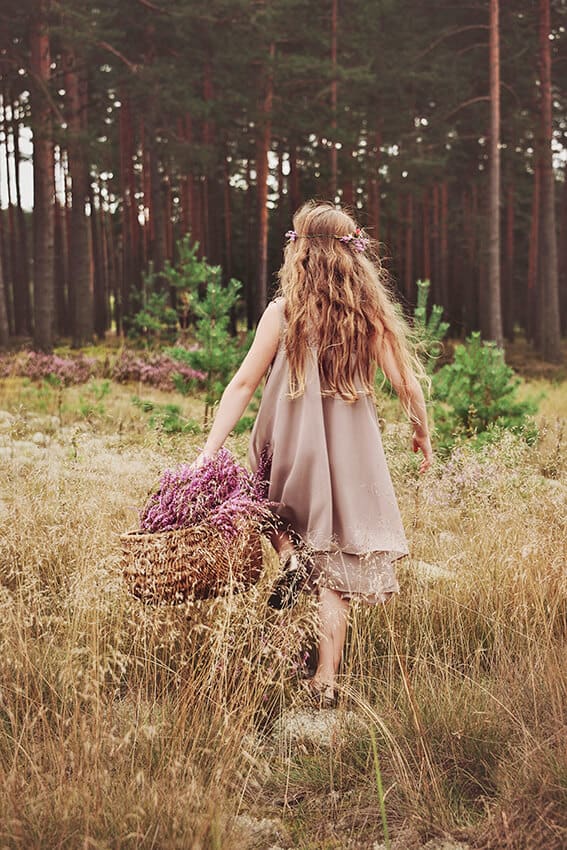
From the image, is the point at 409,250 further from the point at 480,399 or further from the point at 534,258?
the point at 480,399

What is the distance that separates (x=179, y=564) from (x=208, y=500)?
32 centimetres

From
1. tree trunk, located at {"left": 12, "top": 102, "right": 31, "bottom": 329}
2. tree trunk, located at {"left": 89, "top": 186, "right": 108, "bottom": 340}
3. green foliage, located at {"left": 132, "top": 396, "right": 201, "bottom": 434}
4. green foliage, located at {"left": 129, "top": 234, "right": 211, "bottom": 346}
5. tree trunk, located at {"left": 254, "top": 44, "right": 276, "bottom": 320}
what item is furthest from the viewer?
tree trunk, located at {"left": 12, "top": 102, "right": 31, "bottom": 329}

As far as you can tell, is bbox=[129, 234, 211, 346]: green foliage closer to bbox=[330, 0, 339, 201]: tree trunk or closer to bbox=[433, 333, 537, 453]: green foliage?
bbox=[433, 333, 537, 453]: green foliage

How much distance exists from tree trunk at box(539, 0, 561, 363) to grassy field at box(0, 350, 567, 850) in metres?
16.4

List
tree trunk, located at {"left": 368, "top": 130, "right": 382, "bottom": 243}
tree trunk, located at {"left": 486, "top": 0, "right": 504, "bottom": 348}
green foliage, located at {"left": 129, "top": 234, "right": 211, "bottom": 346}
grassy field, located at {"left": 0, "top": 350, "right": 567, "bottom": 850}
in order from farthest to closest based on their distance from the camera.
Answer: tree trunk, located at {"left": 368, "top": 130, "right": 382, "bottom": 243} < tree trunk, located at {"left": 486, "top": 0, "right": 504, "bottom": 348} < green foliage, located at {"left": 129, "top": 234, "right": 211, "bottom": 346} < grassy field, located at {"left": 0, "top": 350, "right": 567, "bottom": 850}

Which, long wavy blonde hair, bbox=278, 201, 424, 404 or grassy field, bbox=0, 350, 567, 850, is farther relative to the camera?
long wavy blonde hair, bbox=278, 201, 424, 404

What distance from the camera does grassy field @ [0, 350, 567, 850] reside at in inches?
85.6

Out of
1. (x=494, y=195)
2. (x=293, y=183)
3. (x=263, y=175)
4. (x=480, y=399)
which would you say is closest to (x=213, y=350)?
(x=480, y=399)

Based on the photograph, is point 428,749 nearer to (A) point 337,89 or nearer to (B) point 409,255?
(A) point 337,89

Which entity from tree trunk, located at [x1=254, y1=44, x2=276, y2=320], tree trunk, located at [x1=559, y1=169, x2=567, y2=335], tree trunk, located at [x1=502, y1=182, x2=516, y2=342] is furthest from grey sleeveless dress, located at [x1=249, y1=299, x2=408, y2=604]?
tree trunk, located at [x1=559, y1=169, x2=567, y2=335]

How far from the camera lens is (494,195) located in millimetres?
17297

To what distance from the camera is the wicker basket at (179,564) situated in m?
2.87

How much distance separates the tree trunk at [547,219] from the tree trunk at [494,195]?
205 centimetres

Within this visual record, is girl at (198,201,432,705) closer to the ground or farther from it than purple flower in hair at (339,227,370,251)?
closer to the ground
